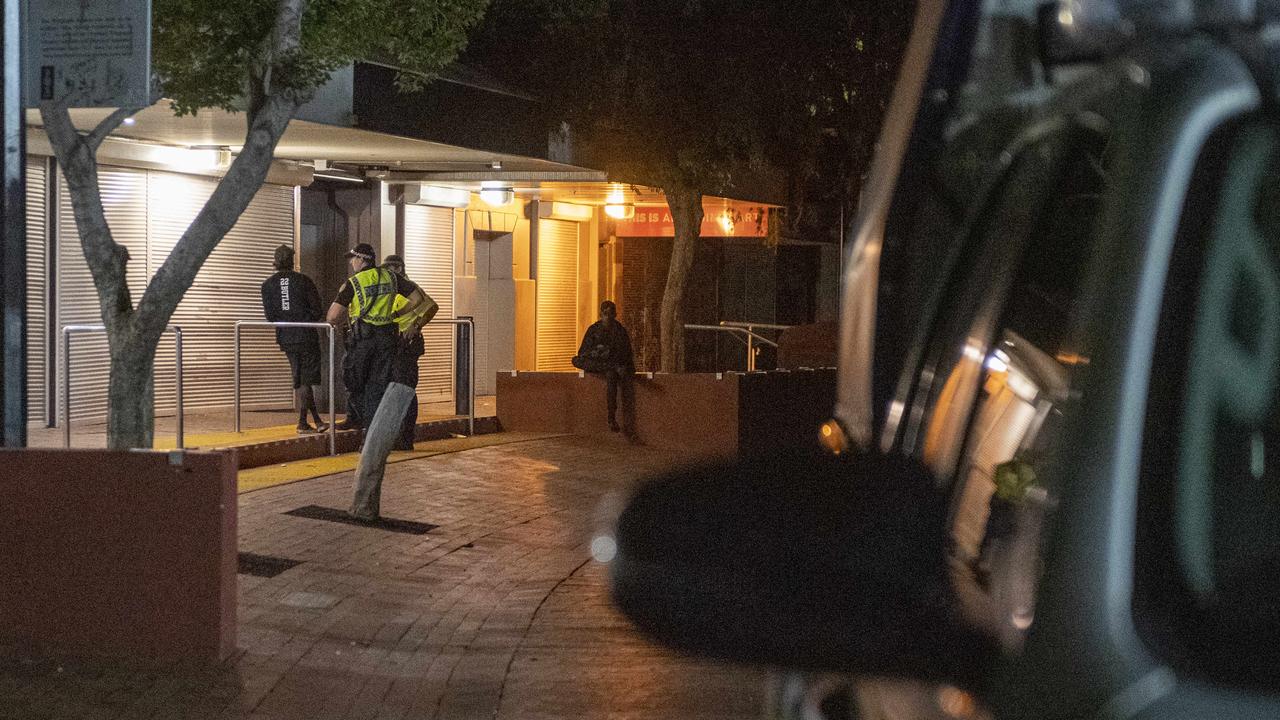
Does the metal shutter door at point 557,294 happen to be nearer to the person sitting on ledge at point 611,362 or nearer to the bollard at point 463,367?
the bollard at point 463,367

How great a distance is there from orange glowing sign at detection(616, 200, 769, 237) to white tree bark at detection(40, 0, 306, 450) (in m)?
18.3

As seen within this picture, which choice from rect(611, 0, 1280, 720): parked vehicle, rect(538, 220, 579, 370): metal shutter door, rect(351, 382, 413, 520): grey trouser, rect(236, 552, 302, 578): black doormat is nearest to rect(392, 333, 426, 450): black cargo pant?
rect(351, 382, 413, 520): grey trouser

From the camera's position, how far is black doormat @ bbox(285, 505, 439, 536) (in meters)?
12.1

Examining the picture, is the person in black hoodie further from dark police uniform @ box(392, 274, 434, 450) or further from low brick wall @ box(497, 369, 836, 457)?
low brick wall @ box(497, 369, 836, 457)

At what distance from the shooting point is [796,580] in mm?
1761

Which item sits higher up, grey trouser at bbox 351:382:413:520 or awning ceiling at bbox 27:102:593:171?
awning ceiling at bbox 27:102:593:171

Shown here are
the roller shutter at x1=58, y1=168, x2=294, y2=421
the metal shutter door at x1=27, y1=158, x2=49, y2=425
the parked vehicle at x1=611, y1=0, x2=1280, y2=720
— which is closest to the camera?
the parked vehicle at x1=611, y1=0, x2=1280, y2=720

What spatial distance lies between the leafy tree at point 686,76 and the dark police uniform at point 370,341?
4804mm

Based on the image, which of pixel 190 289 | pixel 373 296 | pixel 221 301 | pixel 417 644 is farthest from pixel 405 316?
pixel 417 644

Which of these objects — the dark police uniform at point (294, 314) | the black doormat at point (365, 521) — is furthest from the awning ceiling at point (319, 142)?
the black doormat at point (365, 521)

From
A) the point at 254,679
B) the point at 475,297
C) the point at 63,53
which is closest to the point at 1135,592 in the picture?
the point at 254,679

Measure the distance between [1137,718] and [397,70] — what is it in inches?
581

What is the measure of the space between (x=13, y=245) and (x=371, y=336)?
7.26 meters

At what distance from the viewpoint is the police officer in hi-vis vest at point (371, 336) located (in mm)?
15422
